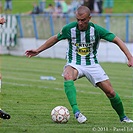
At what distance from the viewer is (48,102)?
12.2 meters

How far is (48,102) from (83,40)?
3.00 metres

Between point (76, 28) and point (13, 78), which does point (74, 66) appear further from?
point (13, 78)

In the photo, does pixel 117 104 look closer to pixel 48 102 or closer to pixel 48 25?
pixel 48 102

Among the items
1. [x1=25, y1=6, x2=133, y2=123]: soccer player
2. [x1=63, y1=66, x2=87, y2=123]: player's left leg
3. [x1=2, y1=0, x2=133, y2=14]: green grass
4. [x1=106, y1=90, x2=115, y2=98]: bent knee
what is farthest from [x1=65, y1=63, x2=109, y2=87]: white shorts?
[x1=2, y1=0, x2=133, y2=14]: green grass

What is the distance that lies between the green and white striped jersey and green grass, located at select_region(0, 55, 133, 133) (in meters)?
1.04

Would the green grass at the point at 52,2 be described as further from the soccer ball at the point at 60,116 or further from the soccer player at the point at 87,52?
the soccer ball at the point at 60,116

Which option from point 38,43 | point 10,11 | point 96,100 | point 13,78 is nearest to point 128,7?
point 10,11

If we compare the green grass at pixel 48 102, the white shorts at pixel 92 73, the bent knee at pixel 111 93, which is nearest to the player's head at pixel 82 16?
the white shorts at pixel 92 73

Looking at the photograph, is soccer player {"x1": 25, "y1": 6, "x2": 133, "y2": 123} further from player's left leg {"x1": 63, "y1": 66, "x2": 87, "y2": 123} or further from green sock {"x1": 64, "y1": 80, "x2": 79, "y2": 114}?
green sock {"x1": 64, "y1": 80, "x2": 79, "y2": 114}

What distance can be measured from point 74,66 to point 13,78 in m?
8.21

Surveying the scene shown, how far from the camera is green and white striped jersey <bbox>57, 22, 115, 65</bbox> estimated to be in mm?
9477

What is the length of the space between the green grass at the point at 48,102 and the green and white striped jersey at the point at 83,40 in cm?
104

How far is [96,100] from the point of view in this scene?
12812 millimetres

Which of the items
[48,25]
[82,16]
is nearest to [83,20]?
[82,16]
